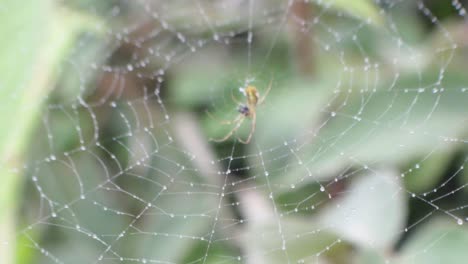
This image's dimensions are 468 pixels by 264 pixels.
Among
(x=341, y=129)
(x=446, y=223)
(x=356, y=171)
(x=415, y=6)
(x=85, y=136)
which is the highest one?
(x=415, y=6)

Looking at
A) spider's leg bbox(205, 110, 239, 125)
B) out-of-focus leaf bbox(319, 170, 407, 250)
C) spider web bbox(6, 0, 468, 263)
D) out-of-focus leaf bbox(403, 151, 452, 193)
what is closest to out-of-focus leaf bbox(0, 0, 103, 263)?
spider web bbox(6, 0, 468, 263)

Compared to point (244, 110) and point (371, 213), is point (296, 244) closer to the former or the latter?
point (371, 213)

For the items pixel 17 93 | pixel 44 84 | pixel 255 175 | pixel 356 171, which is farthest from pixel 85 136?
pixel 356 171

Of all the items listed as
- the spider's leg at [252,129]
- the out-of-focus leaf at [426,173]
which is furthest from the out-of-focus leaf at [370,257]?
the spider's leg at [252,129]

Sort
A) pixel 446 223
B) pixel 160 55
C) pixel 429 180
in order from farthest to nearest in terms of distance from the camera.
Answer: pixel 160 55, pixel 429 180, pixel 446 223

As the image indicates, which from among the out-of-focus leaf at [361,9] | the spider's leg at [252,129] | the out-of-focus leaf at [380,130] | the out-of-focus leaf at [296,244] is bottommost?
the out-of-focus leaf at [296,244]

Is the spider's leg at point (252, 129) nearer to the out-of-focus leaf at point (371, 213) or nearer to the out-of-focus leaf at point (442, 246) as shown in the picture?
the out-of-focus leaf at point (371, 213)

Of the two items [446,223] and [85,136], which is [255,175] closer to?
[446,223]
